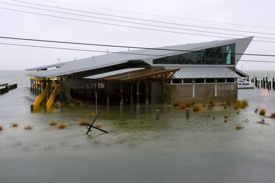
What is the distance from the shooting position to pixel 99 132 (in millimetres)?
14172

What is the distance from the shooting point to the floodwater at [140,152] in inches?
323

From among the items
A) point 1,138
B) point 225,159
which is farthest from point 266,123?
point 1,138

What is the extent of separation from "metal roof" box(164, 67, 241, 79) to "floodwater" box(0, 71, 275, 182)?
9.17 metres

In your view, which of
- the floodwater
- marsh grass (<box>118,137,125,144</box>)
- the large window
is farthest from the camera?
the large window

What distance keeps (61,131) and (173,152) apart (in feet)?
21.7

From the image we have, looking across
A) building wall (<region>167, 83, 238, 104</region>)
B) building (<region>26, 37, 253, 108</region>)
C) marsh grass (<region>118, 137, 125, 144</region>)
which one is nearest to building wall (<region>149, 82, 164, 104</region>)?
building (<region>26, 37, 253, 108</region>)

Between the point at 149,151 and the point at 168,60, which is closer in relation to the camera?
the point at 149,151

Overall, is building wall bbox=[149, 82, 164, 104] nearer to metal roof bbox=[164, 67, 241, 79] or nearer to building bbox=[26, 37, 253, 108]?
building bbox=[26, 37, 253, 108]

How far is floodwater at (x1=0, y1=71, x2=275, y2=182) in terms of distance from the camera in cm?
821

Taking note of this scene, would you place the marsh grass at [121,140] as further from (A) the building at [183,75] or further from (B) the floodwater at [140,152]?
(A) the building at [183,75]

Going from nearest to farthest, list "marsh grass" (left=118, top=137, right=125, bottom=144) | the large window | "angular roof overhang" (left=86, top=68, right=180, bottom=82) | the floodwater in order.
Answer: the floodwater < "marsh grass" (left=118, top=137, right=125, bottom=144) < "angular roof overhang" (left=86, top=68, right=180, bottom=82) < the large window

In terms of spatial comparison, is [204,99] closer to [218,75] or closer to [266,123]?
[218,75]

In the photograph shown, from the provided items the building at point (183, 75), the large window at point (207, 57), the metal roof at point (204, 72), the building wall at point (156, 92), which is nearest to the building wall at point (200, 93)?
the building at point (183, 75)

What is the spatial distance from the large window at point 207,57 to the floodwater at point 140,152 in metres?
10.5
